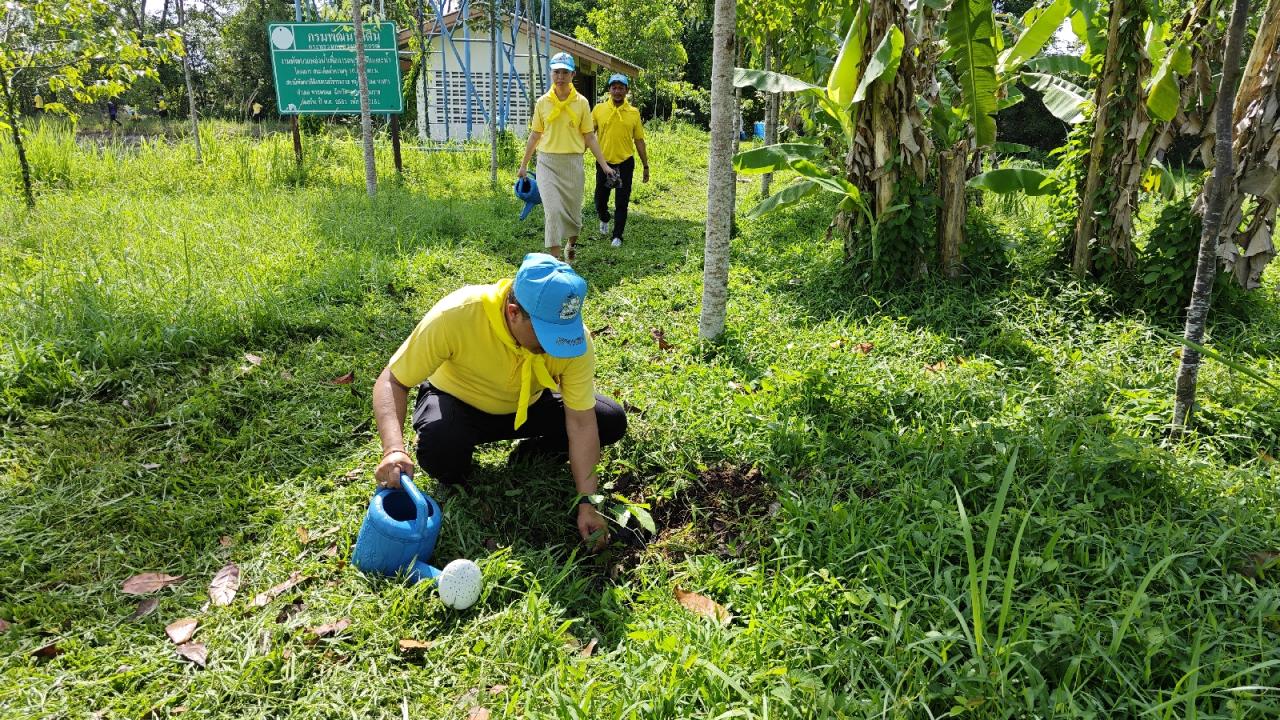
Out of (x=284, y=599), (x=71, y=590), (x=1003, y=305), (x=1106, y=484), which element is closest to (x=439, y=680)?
(x=284, y=599)

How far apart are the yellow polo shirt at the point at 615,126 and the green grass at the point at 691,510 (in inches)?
119

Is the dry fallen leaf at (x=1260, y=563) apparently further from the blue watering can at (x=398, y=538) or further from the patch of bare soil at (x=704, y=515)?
the blue watering can at (x=398, y=538)

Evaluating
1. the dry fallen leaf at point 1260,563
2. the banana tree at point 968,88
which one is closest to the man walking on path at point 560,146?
the banana tree at point 968,88

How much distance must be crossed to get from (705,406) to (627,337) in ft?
4.37

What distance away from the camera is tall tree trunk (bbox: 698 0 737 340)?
399cm

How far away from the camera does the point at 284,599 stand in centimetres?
246

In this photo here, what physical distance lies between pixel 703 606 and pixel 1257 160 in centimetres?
402

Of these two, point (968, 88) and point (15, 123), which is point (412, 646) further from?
point (15, 123)

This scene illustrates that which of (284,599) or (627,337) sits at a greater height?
(627,337)

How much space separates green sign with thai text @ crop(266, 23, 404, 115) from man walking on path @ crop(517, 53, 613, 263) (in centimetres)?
501

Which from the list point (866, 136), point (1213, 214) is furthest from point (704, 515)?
point (866, 136)

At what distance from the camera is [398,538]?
2.44m

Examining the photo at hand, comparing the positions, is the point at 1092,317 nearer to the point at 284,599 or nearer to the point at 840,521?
the point at 840,521

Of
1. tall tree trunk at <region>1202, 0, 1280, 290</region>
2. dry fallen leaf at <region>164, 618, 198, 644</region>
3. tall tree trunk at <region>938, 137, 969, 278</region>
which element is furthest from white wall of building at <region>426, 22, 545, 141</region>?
dry fallen leaf at <region>164, 618, 198, 644</region>
